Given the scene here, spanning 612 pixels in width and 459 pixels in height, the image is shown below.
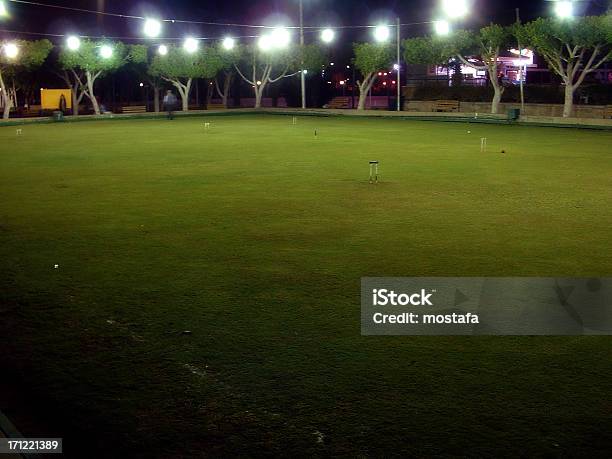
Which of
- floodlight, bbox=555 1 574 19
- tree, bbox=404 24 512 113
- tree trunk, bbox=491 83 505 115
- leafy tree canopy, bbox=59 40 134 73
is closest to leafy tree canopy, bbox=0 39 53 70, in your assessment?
leafy tree canopy, bbox=59 40 134 73

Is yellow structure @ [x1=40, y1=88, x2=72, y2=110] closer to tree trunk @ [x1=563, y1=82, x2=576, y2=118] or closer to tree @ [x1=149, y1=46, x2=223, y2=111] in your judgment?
tree @ [x1=149, y1=46, x2=223, y2=111]

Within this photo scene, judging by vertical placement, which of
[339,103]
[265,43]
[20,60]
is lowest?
[339,103]

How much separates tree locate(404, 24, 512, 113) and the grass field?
89.6 ft

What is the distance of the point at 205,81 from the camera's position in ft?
220

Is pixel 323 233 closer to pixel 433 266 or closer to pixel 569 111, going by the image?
pixel 433 266

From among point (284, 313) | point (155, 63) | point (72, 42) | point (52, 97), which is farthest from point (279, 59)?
point (284, 313)

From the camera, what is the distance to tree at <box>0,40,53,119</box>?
44656mm

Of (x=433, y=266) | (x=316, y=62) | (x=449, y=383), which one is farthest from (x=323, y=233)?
(x=316, y=62)

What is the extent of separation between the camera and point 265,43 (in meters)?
54.7

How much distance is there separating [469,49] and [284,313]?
4268cm

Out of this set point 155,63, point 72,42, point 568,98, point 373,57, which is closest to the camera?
point 568,98

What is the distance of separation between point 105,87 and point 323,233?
54356mm

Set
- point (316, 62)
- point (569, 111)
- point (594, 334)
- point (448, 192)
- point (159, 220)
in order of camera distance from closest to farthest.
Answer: point (594, 334) < point (159, 220) < point (448, 192) < point (569, 111) < point (316, 62)

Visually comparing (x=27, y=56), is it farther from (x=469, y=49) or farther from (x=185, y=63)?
(x=469, y=49)
